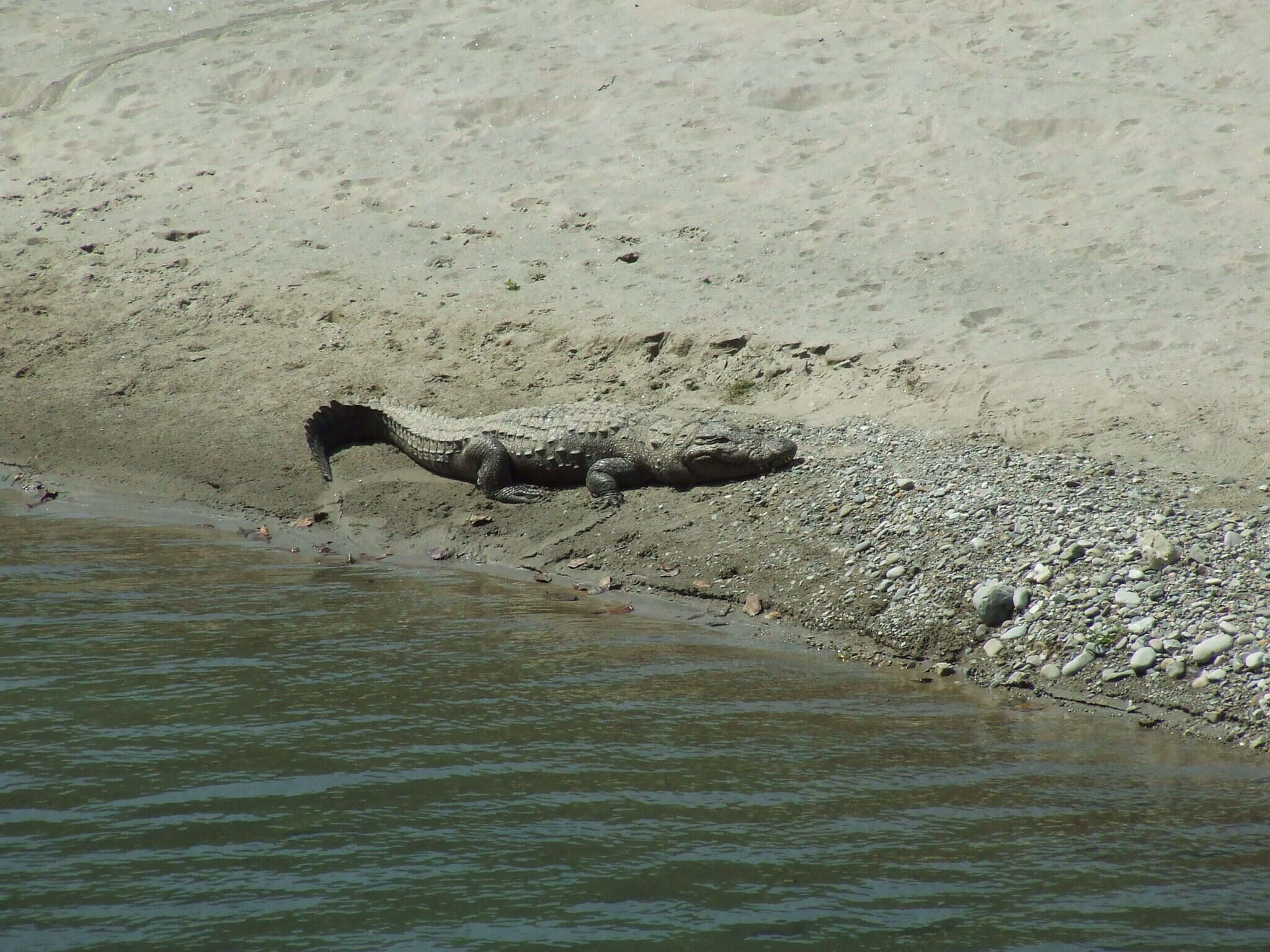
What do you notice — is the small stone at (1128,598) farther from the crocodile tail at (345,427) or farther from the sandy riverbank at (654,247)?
the crocodile tail at (345,427)

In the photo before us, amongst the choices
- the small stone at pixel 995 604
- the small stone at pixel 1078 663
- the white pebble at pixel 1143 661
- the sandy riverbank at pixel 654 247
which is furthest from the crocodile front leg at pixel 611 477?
the white pebble at pixel 1143 661

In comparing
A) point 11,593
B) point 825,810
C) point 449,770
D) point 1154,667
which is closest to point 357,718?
point 449,770

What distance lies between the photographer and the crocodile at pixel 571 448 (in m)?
6.85

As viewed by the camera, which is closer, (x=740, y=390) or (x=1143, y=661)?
(x=1143, y=661)

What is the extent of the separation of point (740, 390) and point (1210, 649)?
12.5 feet

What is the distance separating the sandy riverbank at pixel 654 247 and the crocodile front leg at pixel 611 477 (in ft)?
0.64

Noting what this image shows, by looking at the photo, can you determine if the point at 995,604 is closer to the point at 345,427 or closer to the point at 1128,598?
the point at 1128,598

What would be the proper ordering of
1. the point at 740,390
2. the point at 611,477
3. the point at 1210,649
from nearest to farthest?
the point at 1210,649, the point at 611,477, the point at 740,390

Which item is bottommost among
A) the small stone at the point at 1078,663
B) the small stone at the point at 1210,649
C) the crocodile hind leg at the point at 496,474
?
the small stone at the point at 1078,663

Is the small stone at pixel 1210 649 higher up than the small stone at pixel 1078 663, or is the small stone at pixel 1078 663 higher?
the small stone at pixel 1210 649

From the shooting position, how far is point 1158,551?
16.6ft

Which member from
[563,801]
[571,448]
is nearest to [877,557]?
[571,448]

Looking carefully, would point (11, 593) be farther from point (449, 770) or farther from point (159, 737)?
point (449, 770)

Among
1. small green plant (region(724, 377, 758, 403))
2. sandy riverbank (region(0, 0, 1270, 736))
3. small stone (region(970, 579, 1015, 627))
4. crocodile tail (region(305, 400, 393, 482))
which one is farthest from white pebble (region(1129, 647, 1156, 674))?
crocodile tail (region(305, 400, 393, 482))
